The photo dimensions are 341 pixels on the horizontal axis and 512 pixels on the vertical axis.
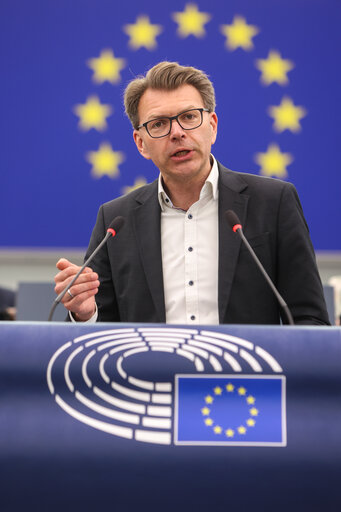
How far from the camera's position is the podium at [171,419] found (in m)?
0.72

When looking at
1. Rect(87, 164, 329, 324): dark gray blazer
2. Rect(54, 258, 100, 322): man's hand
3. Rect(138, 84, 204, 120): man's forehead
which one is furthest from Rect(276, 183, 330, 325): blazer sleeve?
Rect(54, 258, 100, 322): man's hand

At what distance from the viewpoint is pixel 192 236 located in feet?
5.54

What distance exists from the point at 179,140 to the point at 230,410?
107 cm

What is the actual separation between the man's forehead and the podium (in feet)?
3.41

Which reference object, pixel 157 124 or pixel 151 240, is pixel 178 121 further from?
pixel 151 240

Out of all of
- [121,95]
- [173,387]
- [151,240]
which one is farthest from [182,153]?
[121,95]

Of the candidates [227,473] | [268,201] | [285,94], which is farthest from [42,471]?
[285,94]

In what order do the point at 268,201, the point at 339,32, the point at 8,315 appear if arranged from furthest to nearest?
the point at 339,32 → the point at 8,315 → the point at 268,201

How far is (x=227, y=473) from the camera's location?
2.37 feet

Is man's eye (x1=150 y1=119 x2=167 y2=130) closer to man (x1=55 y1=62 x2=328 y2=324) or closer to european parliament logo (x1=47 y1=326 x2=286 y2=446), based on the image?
man (x1=55 y1=62 x2=328 y2=324)

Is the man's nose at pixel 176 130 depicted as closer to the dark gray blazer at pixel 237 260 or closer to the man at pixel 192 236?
the man at pixel 192 236

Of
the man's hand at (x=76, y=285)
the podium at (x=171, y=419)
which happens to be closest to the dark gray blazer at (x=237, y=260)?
the man's hand at (x=76, y=285)

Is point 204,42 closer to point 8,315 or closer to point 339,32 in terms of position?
point 339,32

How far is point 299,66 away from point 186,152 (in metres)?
1.76
